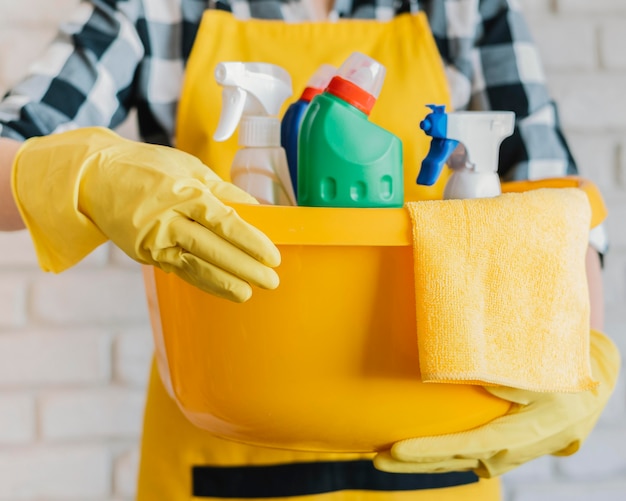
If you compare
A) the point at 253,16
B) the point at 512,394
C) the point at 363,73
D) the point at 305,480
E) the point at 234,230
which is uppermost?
the point at 253,16

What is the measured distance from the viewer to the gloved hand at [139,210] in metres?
0.44

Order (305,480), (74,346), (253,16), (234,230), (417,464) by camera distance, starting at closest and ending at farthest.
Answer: (234,230) → (417,464) → (305,480) → (253,16) → (74,346)

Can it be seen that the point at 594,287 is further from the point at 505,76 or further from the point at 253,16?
the point at 253,16

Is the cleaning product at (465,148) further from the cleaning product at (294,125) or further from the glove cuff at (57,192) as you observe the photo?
the glove cuff at (57,192)

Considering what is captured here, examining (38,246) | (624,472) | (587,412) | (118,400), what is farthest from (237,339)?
(624,472)

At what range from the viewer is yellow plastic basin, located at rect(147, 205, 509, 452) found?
1.46 feet

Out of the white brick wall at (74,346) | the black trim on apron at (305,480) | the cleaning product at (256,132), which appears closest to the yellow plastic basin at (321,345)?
the cleaning product at (256,132)

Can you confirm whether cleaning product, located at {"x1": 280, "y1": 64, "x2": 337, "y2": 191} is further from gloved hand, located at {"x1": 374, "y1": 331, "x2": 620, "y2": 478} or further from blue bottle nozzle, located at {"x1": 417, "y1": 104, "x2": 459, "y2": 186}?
gloved hand, located at {"x1": 374, "y1": 331, "x2": 620, "y2": 478}

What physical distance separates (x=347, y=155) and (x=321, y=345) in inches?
5.0

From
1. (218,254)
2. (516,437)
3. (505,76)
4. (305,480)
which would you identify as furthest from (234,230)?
(505,76)

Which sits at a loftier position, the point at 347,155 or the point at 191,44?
the point at 191,44

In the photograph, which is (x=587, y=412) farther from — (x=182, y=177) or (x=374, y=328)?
(x=182, y=177)

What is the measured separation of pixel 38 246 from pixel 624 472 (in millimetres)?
988

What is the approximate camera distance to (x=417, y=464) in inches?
21.6
